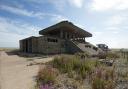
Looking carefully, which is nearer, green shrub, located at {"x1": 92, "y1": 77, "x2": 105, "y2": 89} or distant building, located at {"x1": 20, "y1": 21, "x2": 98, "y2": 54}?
green shrub, located at {"x1": 92, "y1": 77, "x2": 105, "y2": 89}

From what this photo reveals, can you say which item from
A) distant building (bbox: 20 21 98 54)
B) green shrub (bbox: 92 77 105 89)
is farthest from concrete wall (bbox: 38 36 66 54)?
green shrub (bbox: 92 77 105 89)

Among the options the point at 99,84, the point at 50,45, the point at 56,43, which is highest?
the point at 56,43

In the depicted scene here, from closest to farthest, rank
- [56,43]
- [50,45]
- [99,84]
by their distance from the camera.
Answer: [99,84], [50,45], [56,43]

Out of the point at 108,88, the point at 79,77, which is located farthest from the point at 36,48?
the point at 108,88

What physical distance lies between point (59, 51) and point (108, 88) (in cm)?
2667

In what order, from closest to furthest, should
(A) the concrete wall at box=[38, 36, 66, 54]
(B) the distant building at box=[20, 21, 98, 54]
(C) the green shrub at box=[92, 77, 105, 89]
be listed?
(C) the green shrub at box=[92, 77, 105, 89] → (A) the concrete wall at box=[38, 36, 66, 54] → (B) the distant building at box=[20, 21, 98, 54]

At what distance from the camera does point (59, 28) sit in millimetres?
36500

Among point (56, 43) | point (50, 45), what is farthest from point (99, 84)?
point (56, 43)

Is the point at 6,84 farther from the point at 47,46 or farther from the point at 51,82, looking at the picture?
the point at 47,46

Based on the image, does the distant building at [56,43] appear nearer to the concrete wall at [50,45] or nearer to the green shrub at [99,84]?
the concrete wall at [50,45]

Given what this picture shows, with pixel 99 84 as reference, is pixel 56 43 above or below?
above

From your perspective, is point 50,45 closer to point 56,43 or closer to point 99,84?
point 56,43

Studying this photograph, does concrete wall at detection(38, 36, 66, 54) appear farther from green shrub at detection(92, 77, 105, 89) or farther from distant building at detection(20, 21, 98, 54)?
green shrub at detection(92, 77, 105, 89)

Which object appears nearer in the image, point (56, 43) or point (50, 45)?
point (50, 45)
